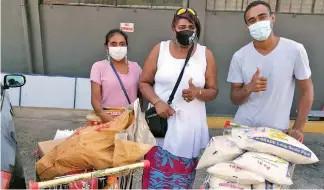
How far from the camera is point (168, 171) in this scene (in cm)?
254

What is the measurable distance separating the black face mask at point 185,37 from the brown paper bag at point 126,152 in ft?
2.88

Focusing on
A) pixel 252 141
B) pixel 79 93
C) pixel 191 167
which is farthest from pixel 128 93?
pixel 79 93

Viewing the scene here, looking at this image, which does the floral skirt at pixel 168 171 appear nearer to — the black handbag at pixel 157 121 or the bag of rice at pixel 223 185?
the black handbag at pixel 157 121

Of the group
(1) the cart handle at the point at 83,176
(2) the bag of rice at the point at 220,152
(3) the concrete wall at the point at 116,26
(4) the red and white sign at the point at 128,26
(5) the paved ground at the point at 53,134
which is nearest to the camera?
(1) the cart handle at the point at 83,176

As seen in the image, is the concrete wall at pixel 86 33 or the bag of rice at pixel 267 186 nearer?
the bag of rice at pixel 267 186

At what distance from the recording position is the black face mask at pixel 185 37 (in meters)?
2.44

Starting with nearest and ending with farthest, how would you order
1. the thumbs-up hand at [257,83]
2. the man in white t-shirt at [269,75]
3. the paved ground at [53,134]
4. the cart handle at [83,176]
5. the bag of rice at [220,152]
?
the cart handle at [83,176]
the bag of rice at [220,152]
the thumbs-up hand at [257,83]
the man in white t-shirt at [269,75]
the paved ground at [53,134]

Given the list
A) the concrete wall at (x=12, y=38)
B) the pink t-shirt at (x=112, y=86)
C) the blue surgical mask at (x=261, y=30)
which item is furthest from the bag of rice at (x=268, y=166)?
the concrete wall at (x=12, y=38)

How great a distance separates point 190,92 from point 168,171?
616 millimetres

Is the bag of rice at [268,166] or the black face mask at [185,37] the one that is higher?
the black face mask at [185,37]

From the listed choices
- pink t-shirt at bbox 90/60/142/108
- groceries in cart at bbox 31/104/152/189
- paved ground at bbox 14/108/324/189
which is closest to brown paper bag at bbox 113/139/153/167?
groceries in cart at bbox 31/104/152/189

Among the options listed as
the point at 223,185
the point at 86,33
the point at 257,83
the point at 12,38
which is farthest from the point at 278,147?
the point at 12,38

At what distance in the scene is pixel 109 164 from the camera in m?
1.94

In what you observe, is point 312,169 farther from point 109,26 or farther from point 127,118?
point 109,26
